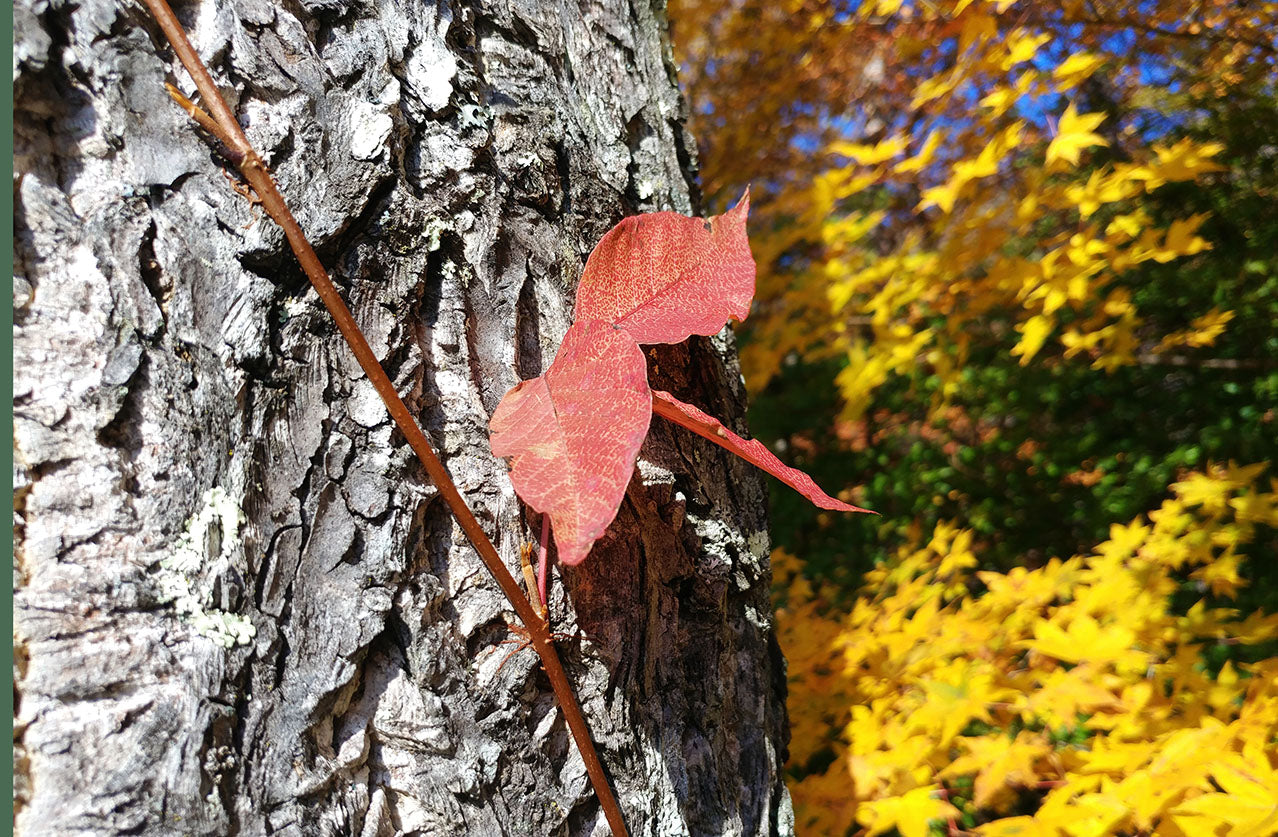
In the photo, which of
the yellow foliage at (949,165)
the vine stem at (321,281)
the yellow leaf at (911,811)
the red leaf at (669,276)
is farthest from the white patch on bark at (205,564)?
the yellow foliage at (949,165)

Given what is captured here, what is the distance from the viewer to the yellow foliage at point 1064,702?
0.88 m

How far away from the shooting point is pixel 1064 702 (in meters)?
1.10

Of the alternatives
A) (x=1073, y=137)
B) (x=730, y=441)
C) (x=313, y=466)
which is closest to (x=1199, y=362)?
(x=1073, y=137)

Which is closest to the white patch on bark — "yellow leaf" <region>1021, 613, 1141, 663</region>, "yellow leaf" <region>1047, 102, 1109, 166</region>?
"yellow leaf" <region>1021, 613, 1141, 663</region>

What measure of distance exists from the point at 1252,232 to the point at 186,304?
2742 mm

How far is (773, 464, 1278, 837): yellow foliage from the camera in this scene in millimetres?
878

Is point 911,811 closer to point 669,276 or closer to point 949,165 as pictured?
point 669,276

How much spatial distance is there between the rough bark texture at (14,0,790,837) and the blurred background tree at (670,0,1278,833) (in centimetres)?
71

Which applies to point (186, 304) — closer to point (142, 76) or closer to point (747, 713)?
point (142, 76)

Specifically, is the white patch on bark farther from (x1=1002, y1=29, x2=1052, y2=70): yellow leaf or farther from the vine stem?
(x1=1002, y1=29, x2=1052, y2=70): yellow leaf

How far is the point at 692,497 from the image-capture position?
748 mm

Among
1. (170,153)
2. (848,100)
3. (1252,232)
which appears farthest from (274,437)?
(848,100)

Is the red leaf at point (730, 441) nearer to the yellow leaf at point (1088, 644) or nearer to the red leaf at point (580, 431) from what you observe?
the red leaf at point (580, 431)

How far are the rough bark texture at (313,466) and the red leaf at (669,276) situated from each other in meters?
0.13
